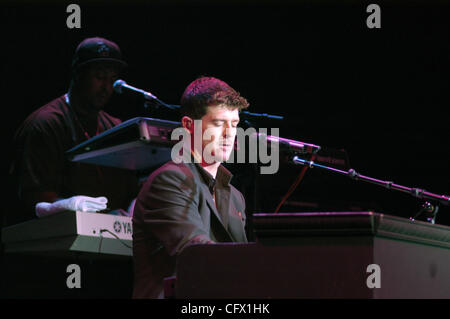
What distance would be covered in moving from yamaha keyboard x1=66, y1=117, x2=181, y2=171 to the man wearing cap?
0.14m

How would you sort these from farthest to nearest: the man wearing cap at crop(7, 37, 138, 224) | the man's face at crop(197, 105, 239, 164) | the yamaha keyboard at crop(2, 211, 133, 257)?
the man wearing cap at crop(7, 37, 138, 224), the yamaha keyboard at crop(2, 211, 133, 257), the man's face at crop(197, 105, 239, 164)

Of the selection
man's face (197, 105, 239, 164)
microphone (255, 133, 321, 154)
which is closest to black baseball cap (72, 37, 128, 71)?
microphone (255, 133, 321, 154)

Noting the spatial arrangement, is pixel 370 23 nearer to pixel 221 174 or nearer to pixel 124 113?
pixel 124 113

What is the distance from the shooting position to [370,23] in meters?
4.39

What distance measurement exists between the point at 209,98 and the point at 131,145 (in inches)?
29.0

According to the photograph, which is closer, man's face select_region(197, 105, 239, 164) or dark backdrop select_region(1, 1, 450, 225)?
man's face select_region(197, 105, 239, 164)

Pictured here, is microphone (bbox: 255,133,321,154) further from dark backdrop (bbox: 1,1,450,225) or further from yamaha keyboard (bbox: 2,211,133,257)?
dark backdrop (bbox: 1,1,450,225)

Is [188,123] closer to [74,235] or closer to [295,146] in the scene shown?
[295,146]

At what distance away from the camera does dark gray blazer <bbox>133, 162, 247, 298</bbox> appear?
187cm

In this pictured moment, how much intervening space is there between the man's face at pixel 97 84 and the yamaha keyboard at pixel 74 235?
838mm

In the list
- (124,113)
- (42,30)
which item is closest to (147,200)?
(124,113)

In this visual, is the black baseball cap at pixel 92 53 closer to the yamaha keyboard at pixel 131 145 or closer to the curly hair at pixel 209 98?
the yamaha keyboard at pixel 131 145

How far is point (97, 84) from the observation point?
3.44 m

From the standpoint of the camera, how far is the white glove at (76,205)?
2955 mm
